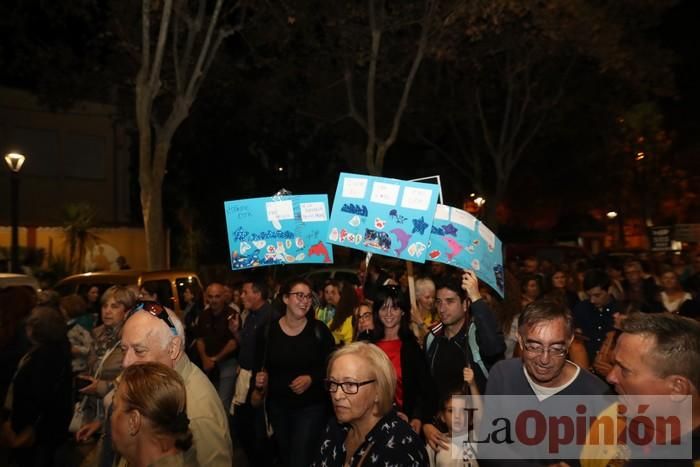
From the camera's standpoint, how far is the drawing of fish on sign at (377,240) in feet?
23.3

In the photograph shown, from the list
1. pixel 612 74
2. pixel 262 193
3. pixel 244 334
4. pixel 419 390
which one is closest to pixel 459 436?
pixel 419 390

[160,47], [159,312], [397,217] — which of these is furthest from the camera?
[160,47]

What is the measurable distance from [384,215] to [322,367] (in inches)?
53.2

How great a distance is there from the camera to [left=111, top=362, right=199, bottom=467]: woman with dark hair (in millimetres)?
3486

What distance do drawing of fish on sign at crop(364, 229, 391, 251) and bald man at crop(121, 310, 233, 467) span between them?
2.70 metres

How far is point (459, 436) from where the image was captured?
5332mm

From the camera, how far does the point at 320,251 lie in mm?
7496

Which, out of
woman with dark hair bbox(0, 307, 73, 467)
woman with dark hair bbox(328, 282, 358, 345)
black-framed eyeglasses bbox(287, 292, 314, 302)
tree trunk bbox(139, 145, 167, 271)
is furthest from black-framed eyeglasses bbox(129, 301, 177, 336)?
tree trunk bbox(139, 145, 167, 271)

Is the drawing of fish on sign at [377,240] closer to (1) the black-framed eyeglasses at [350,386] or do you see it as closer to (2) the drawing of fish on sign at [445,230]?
(2) the drawing of fish on sign at [445,230]

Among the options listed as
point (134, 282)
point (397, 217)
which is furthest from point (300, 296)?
point (134, 282)

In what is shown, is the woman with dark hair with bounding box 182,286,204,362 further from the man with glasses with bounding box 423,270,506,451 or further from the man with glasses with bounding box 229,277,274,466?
the man with glasses with bounding box 423,270,506,451

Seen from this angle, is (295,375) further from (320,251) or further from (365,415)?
(365,415)

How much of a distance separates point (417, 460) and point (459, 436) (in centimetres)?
153

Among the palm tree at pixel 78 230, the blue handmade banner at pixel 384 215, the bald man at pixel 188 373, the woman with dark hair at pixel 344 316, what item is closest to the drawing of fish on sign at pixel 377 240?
the blue handmade banner at pixel 384 215
